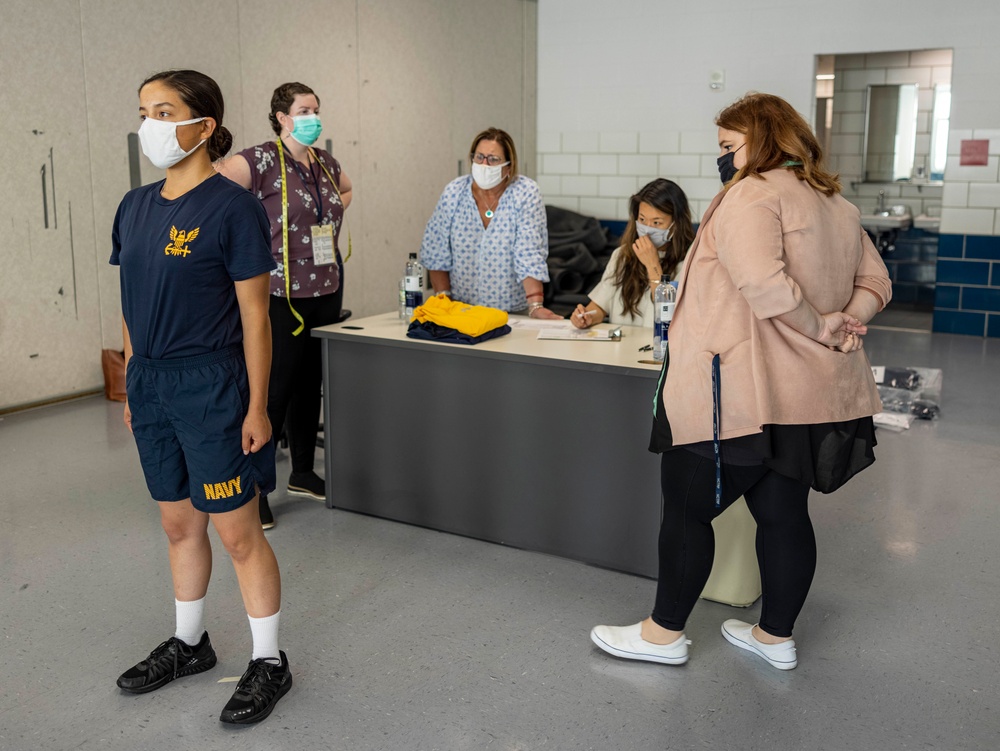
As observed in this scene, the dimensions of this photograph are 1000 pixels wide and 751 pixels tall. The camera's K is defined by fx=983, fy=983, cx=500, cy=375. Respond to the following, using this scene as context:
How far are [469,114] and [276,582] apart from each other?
6.41 m

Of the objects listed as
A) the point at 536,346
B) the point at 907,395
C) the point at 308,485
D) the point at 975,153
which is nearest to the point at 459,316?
the point at 536,346

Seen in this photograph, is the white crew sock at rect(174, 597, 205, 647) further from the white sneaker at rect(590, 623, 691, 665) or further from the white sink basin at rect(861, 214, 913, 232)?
the white sink basin at rect(861, 214, 913, 232)

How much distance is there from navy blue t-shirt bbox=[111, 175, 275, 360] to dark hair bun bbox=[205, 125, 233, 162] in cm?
17

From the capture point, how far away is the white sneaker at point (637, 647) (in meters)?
2.54

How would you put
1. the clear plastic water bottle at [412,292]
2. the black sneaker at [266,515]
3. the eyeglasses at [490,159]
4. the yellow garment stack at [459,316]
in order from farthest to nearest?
the eyeglasses at [490,159] < the clear plastic water bottle at [412,292] < the black sneaker at [266,515] < the yellow garment stack at [459,316]

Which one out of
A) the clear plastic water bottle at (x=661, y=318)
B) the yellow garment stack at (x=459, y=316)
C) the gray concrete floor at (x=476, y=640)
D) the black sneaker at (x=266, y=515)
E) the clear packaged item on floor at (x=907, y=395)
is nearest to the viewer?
the gray concrete floor at (x=476, y=640)

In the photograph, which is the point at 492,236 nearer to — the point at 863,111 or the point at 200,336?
the point at 200,336

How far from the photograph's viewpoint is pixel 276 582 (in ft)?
7.61

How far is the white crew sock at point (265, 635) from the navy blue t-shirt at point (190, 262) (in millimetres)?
654

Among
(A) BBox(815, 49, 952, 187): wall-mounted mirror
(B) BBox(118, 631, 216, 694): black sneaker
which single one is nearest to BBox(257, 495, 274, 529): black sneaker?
(B) BBox(118, 631, 216, 694): black sneaker

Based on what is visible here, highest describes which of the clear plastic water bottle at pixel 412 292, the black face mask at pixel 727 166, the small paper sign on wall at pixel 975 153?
the small paper sign on wall at pixel 975 153

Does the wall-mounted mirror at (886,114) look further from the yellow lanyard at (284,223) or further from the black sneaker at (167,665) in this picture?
the black sneaker at (167,665)

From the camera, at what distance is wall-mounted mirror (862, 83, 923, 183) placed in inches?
336

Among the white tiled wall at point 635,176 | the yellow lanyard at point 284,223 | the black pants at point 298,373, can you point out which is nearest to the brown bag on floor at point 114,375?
the black pants at point 298,373
